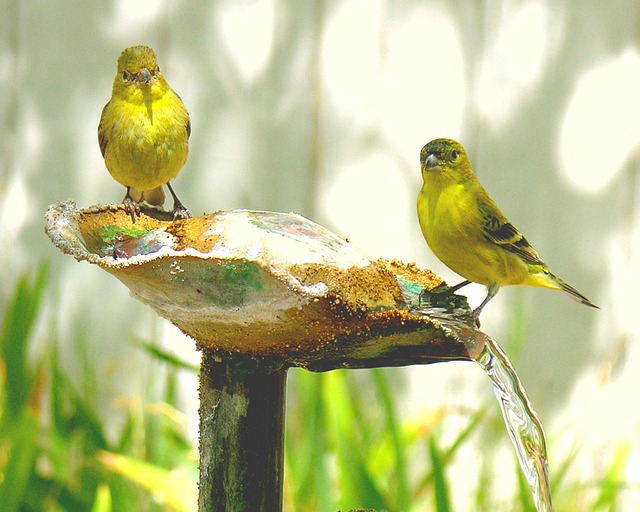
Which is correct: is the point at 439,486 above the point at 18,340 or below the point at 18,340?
below

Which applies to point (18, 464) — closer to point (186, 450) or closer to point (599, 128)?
point (186, 450)

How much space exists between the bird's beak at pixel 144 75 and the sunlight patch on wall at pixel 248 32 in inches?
47.4

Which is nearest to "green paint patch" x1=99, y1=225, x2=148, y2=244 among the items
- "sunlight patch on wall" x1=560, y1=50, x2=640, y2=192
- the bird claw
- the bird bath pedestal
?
the bird bath pedestal

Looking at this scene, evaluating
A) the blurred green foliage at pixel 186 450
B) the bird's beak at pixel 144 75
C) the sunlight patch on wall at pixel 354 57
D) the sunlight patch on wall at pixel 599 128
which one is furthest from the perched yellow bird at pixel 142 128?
the sunlight patch on wall at pixel 599 128

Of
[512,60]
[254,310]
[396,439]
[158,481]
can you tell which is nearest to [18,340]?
[158,481]

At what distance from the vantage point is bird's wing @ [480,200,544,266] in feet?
6.57

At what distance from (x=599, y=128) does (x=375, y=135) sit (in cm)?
76

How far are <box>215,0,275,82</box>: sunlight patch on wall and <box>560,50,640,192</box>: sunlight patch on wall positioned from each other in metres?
1.02

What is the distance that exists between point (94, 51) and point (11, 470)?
1383mm

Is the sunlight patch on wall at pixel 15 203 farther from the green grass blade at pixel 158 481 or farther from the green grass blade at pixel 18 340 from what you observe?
the green grass blade at pixel 158 481

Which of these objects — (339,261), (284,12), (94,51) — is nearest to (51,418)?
(94,51)

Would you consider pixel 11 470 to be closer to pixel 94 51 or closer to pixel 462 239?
pixel 462 239

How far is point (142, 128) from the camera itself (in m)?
1.92

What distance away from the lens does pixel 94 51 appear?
304 centimetres
